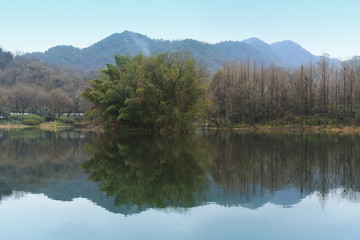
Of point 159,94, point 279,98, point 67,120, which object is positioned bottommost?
point 67,120

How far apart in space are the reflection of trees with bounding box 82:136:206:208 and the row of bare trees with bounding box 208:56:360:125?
35267 millimetres

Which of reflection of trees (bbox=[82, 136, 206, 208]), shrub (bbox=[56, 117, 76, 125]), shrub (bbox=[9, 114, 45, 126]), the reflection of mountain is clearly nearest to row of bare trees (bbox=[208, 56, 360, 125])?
shrub (bbox=[56, 117, 76, 125])

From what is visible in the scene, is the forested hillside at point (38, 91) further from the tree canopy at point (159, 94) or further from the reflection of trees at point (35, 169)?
the reflection of trees at point (35, 169)

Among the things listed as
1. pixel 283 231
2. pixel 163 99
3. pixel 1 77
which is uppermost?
pixel 1 77

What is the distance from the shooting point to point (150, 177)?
444 inches

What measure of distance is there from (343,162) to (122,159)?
9.72 metres

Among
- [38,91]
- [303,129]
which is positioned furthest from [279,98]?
[38,91]

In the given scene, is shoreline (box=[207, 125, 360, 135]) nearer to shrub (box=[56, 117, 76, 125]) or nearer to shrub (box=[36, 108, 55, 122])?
shrub (box=[56, 117, 76, 125])

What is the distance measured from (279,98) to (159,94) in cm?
2336

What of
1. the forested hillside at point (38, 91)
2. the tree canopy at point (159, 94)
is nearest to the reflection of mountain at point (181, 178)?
the tree canopy at point (159, 94)

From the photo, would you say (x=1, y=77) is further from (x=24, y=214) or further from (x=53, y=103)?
(x=24, y=214)

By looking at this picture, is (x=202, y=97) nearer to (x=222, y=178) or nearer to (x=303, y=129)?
(x=303, y=129)

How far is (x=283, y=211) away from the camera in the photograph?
788 cm

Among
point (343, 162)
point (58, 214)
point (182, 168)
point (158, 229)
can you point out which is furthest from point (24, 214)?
point (343, 162)
